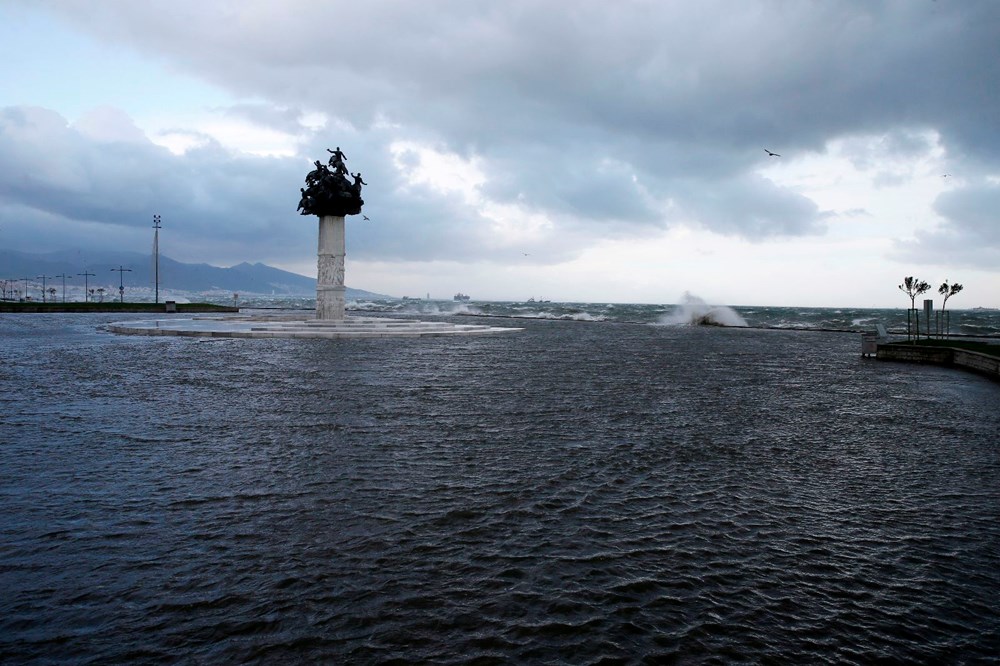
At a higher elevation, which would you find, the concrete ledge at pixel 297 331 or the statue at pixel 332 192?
the statue at pixel 332 192

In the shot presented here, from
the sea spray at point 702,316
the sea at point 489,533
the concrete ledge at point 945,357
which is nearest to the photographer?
the sea at point 489,533

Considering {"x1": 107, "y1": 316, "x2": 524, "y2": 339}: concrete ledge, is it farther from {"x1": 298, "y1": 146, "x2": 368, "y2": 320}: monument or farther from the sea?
the sea

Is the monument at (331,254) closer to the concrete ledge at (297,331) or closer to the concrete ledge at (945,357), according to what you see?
the concrete ledge at (297,331)

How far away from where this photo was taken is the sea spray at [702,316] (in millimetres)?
82375

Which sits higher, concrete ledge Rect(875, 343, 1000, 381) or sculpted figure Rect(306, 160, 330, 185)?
sculpted figure Rect(306, 160, 330, 185)

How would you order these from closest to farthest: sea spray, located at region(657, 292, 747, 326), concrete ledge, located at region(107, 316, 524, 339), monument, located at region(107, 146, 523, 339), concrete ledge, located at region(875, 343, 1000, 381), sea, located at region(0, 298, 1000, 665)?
sea, located at region(0, 298, 1000, 665)
concrete ledge, located at region(875, 343, 1000, 381)
concrete ledge, located at region(107, 316, 524, 339)
monument, located at region(107, 146, 523, 339)
sea spray, located at region(657, 292, 747, 326)

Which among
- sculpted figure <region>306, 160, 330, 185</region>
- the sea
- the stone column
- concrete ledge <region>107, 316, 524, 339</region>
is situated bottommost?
the sea

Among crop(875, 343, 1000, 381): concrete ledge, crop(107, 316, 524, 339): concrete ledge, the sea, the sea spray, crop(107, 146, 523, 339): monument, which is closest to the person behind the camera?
the sea

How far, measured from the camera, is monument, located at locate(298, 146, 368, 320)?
41.4 meters

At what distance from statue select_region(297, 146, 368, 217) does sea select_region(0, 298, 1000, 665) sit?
2880 cm

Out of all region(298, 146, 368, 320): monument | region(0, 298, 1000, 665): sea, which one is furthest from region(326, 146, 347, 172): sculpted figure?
region(0, 298, 1000, 665): sea

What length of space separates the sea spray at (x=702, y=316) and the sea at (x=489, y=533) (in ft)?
230

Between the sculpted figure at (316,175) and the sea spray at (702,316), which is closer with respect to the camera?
the sculpted figure at (316,175)

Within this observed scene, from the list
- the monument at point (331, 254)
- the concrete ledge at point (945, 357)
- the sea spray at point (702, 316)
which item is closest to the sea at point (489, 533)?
the concrete ledge at point (945, 357)
